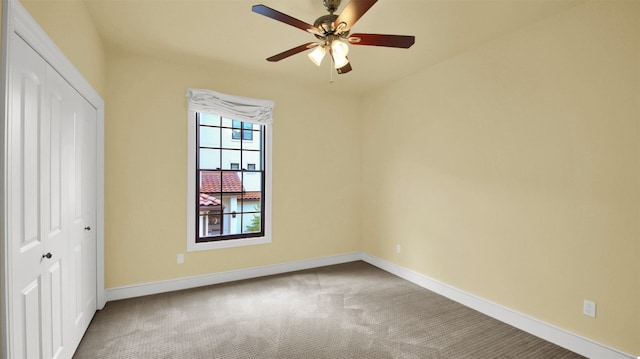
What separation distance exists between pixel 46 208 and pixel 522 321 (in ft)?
12.2

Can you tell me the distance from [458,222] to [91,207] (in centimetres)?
370

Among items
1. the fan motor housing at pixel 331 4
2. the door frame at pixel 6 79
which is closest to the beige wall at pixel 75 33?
the door frame at pixel 6 79

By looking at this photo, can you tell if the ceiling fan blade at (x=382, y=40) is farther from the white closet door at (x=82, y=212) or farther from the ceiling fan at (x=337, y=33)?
the white closet door at (x=82, y=212)

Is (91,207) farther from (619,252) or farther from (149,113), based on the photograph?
(619,252)

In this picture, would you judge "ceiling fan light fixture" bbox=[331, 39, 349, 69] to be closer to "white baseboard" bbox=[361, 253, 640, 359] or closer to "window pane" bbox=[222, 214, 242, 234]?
"window pane" bbox=[222, 214, 242, 234]

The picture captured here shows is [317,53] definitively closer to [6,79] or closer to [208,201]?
[6,79]

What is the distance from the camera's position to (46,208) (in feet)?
5.69

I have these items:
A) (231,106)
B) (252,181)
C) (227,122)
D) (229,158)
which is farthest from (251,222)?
(231,106)

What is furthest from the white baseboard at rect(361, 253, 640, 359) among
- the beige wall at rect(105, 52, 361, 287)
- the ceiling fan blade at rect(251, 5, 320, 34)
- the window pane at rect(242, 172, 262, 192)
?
the ceiling fan blade at rect(251, 5, 320, 34)

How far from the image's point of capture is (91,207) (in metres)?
2.75

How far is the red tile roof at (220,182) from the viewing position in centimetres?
376

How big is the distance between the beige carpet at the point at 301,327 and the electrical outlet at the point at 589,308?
1.15ft

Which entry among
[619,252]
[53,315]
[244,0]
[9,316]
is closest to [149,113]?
[244,0]

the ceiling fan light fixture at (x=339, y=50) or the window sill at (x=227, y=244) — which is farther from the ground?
the ceiling fan light fixture at (x=339, y=50)
